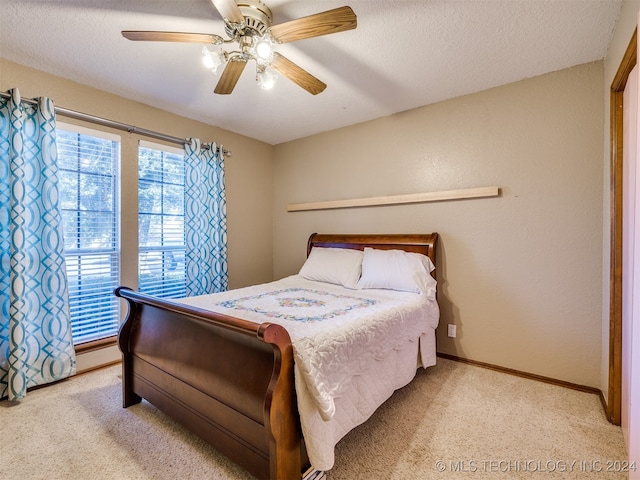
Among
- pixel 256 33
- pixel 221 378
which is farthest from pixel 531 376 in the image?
pixel 256 33

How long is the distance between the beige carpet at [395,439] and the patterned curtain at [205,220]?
127cm

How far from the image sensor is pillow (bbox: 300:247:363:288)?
116 inches

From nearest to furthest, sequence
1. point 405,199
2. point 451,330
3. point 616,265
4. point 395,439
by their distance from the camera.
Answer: point 395,439 < point 616,265 < point 451,330 < point 405,199

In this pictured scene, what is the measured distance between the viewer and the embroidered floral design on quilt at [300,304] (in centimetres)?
188

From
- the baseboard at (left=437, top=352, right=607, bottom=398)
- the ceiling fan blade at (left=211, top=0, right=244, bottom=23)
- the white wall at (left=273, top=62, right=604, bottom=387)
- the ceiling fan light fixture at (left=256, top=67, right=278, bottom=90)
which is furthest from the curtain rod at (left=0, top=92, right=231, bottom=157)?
the baseboard at (left=437, top=352, right=607, bottom=398)

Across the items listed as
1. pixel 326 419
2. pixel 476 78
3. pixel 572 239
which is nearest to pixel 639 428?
pixel 326 419

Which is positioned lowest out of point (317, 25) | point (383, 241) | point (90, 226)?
point (383, 241)

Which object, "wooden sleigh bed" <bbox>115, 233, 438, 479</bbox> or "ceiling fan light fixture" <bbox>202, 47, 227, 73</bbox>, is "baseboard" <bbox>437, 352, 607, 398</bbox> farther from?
"ceiling fan light fixture" <bbox>202, 47, 227, 73</bbox>

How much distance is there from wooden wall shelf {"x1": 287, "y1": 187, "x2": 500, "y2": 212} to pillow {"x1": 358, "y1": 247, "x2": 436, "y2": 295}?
22.0 inches

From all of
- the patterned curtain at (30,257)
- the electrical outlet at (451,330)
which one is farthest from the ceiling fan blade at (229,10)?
the electrical outlet at (451,330)

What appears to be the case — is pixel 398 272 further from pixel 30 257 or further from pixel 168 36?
pixel 30 257

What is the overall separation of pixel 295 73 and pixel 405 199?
5.36 feet

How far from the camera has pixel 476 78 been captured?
2.47 metres

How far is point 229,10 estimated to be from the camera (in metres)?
1.43
